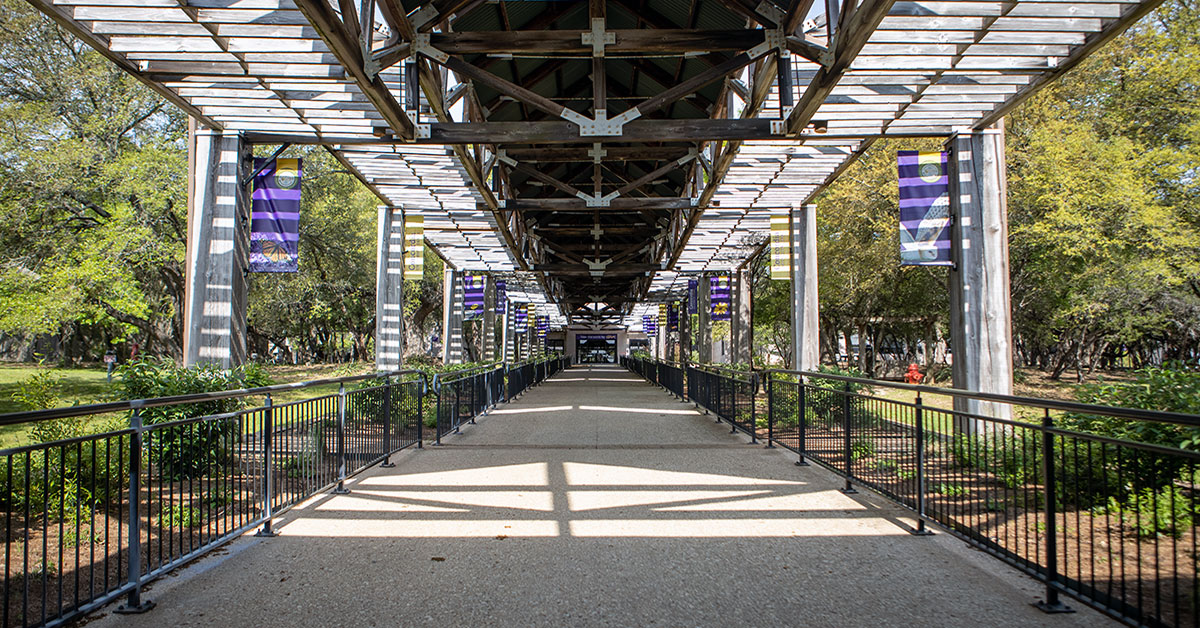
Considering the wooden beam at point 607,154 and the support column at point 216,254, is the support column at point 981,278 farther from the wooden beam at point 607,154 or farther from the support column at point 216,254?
the support column at point 216,254

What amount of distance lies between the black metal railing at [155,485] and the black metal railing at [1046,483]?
462cm

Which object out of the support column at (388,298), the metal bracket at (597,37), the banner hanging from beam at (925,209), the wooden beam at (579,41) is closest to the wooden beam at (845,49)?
the wooden beam at (579,41)

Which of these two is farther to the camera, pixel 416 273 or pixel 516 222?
pixel 516 222

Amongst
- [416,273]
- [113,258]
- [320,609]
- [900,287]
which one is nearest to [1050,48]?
[320,609]

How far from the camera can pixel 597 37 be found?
8.14 m

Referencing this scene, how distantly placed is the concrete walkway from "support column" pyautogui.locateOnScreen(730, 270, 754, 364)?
49.9ft

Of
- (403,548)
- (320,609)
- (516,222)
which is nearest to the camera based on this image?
(320,609)

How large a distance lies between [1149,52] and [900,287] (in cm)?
1177

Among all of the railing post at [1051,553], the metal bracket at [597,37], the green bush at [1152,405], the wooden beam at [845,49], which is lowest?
the railing post at [1051,553]

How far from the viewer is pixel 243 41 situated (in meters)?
7.11

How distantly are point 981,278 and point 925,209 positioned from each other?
43.1 inches

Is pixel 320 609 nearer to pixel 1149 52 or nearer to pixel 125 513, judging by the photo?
pixel 125 513

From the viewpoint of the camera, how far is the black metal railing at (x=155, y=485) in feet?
11.6

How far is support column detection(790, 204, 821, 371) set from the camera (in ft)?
44.9
